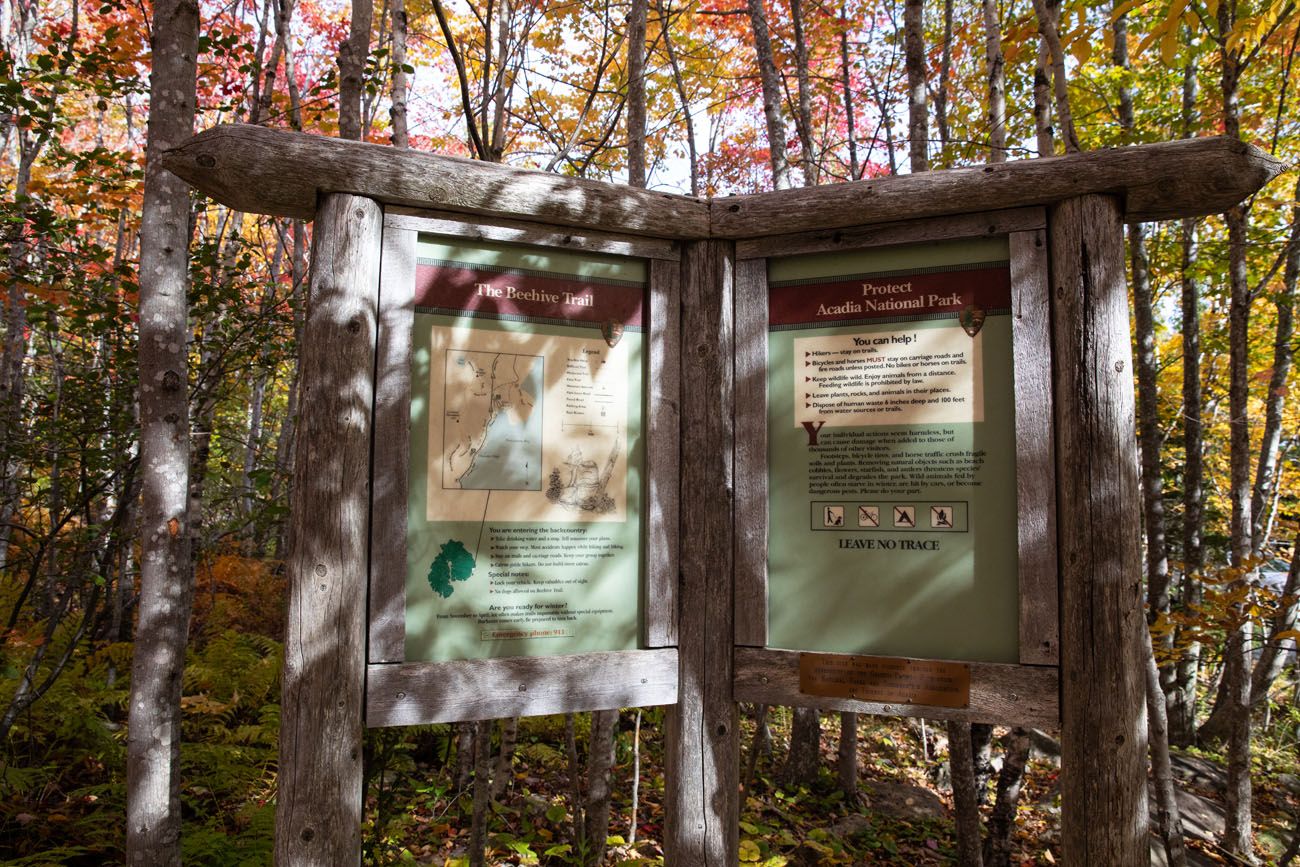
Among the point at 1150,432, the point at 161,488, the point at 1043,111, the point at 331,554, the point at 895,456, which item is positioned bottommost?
the point at 331,554

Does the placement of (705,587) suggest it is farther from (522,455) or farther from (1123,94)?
(1123,94)

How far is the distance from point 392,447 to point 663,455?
32.9 inches

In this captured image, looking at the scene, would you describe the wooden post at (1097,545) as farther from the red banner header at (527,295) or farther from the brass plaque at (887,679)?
the red banner header at (527,295)

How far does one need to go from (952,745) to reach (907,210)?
2988mm

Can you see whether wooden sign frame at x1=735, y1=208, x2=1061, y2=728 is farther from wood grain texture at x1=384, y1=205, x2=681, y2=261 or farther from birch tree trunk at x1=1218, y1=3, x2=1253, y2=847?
birch tree trunk at x1=1218, y1=3, x2=1253, y2=847

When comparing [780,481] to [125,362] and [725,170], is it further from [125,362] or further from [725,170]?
[725,170]

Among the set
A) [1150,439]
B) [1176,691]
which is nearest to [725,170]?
[1150,439]

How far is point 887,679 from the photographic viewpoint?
2217mm

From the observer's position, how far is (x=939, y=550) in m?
2.22

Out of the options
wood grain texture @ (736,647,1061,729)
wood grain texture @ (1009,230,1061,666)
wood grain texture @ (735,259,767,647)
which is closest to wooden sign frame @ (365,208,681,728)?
wood grain texture @ (735,259,767,647)

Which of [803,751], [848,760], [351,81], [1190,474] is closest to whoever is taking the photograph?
[351,81]

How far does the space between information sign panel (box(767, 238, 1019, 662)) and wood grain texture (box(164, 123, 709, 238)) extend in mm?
599

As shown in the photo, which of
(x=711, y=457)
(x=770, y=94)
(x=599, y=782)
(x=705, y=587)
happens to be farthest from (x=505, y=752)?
(x=770, y=94)

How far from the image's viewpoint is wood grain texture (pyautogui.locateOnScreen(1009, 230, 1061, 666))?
2125mm
